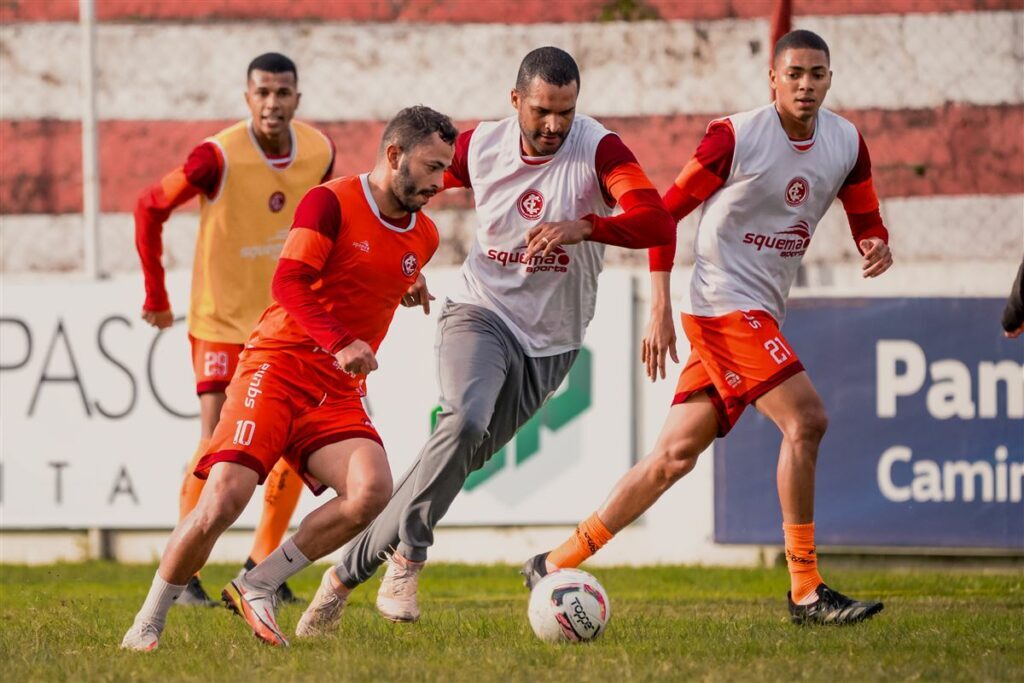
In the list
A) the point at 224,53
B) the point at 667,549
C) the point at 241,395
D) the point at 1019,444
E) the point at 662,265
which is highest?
the point at 224,53

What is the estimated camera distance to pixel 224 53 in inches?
483

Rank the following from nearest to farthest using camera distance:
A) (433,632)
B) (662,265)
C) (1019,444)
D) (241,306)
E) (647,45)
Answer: (433,632), (662,265), (241,306), (1019,444), (647,45)

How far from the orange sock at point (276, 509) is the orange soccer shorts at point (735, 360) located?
203 centimetres

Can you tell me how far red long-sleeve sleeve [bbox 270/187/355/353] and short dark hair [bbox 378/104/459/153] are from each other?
31 centimetres

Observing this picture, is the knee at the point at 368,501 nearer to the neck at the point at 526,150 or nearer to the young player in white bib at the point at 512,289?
the young player in white bib at the point at 512,289

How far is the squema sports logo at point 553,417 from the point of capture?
9.86m

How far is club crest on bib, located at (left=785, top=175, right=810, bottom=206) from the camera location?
7051 millimetres

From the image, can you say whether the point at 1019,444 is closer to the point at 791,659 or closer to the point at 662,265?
the point at 662,265

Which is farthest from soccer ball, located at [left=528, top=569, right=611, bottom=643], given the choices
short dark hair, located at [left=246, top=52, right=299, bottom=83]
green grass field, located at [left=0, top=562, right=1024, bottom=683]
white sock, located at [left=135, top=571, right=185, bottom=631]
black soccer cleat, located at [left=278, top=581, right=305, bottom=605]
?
short dark hair, located at [left=246, top=52, right=299, bottom=83]

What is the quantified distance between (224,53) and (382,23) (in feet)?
3.94

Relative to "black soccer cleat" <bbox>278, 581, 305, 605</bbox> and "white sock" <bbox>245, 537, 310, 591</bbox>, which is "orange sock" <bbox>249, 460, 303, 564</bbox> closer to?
"black soccer cleat" <bbox>278, 581, 305, 605</bbox>

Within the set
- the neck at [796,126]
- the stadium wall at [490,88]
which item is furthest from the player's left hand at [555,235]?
the stadium wall at [490,88]

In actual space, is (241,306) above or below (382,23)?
below

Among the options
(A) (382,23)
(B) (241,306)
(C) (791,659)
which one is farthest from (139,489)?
(C) (791,659)
